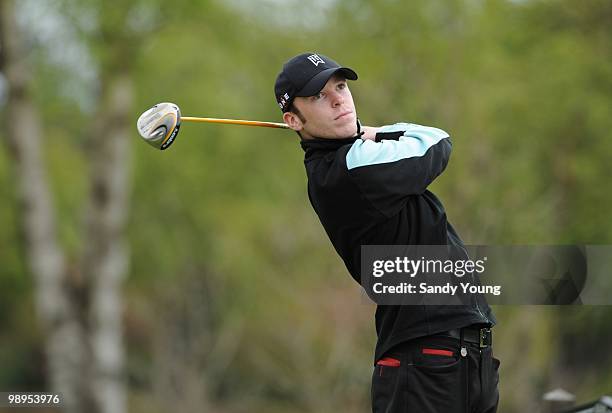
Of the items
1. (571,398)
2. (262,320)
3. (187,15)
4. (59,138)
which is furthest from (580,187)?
(571,398)

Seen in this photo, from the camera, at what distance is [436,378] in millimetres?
3875

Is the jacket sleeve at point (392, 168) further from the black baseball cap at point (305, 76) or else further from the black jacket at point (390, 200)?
the black baseball cap at point (305, 76)

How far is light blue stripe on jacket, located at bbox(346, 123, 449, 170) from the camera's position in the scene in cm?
383

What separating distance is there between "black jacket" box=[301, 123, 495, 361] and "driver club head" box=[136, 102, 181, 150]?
0.70 metres

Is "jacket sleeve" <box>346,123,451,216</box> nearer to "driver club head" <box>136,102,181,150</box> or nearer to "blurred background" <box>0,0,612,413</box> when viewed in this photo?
"driver club head" <box>136,102,181,150</box>

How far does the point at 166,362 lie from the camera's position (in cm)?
2709

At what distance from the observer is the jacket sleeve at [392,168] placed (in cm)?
381

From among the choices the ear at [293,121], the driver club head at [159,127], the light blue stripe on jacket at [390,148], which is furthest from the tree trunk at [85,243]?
the light blue stripe on jacket at [390,148]

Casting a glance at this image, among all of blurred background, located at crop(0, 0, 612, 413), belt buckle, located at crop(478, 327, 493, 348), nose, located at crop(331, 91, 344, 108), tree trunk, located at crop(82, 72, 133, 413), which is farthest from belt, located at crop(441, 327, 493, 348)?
tree trunk, located at crop(82, 72, 133, 413)

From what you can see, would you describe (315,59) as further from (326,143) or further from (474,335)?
(474,335)

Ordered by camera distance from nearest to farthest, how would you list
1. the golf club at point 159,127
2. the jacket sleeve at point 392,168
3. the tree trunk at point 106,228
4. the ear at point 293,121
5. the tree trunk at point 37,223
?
the jacket sleeve at point 392,168, the ear at point 293,121, the golf club at point 159,127, the tree trunk at point 37,223, the tree trunk at point 106,228

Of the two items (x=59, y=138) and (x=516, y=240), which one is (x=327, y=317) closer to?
(x=516, y=240)

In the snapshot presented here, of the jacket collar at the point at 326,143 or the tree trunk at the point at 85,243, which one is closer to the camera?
the jacket collar at the point at 326,143

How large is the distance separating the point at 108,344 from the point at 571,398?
43.4 ft
